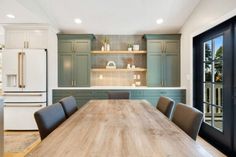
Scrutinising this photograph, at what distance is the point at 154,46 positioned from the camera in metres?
4.49

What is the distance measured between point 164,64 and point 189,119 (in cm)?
312

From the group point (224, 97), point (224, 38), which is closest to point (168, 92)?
point (224, 97)

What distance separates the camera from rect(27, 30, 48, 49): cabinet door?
4094 millimetres

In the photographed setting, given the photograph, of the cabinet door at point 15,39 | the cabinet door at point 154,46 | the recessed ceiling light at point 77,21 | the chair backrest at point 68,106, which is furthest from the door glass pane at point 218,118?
the cabinet door at point 15,39

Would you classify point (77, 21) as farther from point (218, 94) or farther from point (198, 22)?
point (218, 94)

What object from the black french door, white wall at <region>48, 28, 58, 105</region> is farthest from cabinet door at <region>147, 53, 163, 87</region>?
white wall at <region>48, 28, 58, 105</region>

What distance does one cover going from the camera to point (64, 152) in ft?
3.10

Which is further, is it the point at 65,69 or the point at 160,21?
the point at 65,69

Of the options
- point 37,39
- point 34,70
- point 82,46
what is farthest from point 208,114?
point 37,39

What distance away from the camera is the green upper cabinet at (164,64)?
4.47m

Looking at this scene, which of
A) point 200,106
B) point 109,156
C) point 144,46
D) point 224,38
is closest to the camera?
point 109,156

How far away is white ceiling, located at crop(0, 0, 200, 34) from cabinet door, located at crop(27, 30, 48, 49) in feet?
1.09

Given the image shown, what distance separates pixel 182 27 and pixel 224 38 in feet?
5.33

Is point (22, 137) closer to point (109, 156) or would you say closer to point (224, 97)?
point (109, 156)
